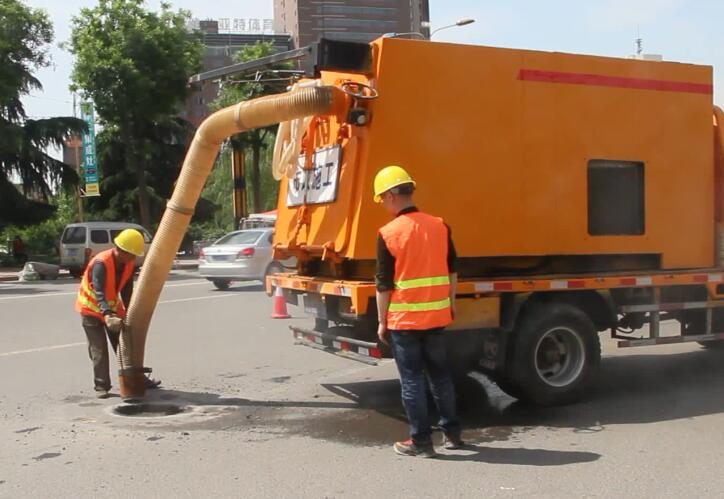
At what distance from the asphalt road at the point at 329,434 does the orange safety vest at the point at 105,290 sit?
0.84 meters

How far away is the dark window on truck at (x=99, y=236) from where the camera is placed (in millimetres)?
26891

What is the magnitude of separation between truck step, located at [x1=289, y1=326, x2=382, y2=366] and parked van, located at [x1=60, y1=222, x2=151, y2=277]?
65.1ft

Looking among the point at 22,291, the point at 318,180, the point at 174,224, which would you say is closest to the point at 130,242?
the point at 174,224

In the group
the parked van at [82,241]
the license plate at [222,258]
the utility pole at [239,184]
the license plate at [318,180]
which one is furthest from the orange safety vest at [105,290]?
the utility pole at [239,184]

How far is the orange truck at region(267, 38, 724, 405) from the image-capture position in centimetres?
674

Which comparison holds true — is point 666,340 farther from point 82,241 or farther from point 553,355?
point 82,241

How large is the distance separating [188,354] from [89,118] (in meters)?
27.1

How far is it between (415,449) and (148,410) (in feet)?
9.12

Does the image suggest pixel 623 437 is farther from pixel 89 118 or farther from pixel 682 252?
pixel 89 118

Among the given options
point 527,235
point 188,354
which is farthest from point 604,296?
point 188,354

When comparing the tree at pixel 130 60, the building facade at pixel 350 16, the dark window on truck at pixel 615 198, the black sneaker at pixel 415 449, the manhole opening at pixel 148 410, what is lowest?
the manhole opening at pixel 148 410

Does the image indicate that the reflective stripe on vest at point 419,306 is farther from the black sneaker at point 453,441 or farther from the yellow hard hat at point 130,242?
the yellow hard hat at point 130,242

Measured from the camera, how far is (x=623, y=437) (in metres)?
6.14

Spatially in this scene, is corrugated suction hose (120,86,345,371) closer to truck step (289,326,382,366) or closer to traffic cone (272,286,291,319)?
traffic cone (272,286,291,319)
